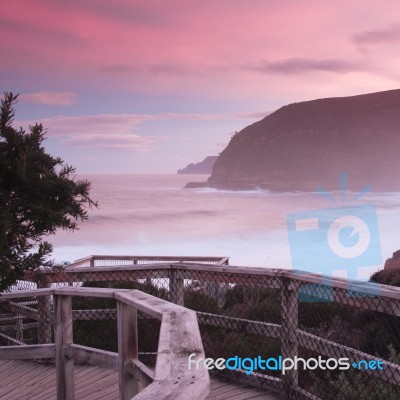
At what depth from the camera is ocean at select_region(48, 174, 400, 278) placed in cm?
6212

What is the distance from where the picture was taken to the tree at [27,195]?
14.3ft

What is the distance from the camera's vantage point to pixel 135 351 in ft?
12.5

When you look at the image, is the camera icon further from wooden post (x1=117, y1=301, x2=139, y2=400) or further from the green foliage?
wooden post (x1=117, y1=301, x2=139, y2=400)

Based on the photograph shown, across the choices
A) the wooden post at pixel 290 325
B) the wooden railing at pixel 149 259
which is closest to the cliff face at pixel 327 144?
the wooden railing at pixel 149 259

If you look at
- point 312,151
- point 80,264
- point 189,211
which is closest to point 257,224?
point 189,211

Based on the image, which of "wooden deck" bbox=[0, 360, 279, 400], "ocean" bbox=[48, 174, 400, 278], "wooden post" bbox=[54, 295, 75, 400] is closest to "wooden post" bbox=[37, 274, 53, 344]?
"wooden deck" bbox=[0, 360, 279, 400]

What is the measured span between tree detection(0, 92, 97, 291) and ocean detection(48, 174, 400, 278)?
4038cm

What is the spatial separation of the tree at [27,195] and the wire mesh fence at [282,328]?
526 millimetres

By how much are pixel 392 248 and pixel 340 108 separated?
260ft

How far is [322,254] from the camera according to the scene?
209 ft

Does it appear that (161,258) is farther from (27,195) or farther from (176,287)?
(27,195)

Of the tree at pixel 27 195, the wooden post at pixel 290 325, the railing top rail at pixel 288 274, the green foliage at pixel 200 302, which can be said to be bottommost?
the green foliage at pixel 200 302

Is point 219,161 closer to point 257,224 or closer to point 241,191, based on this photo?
point 241,191

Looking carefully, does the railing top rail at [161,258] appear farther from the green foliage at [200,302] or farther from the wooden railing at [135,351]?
the wooden railing at [135,351]
